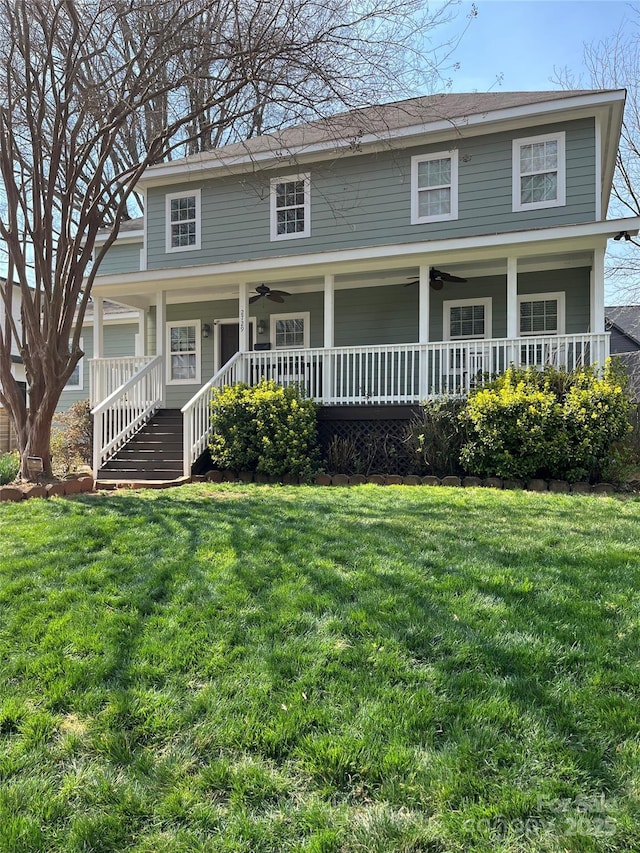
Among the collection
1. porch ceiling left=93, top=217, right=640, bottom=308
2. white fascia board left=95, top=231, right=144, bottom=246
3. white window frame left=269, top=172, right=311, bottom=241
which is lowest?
porch ceiling left=93, top=217, right=640, bottom=308

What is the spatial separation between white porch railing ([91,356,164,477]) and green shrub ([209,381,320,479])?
1923mm

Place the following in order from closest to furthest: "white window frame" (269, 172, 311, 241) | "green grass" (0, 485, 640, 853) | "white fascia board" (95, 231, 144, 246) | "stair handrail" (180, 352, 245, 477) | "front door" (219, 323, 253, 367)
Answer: "green grass" (0, 485, 640, 853) < "stair handrail" (180, 352, 245, 477) < "white window frame" (269, 172, 311, 241) < "front door" (219, 323, 253, 367) < "white fascia board" (95, 231, 144, 246)

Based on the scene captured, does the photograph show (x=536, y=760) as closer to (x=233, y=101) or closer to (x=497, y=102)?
(x=233, y=101)

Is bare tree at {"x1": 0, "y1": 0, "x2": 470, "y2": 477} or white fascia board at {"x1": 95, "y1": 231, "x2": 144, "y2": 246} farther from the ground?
white fascia board at {"x1": 95, "y1": 231, "x2": 144, "y2": 246}

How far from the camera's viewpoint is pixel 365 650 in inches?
109

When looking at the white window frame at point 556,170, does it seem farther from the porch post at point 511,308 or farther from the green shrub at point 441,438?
the green shrub at point 441,438

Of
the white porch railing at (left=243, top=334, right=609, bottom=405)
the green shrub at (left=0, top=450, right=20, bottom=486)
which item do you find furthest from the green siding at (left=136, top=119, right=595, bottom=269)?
the green shrub at (left=0, top=450, right=20, bottom=486)

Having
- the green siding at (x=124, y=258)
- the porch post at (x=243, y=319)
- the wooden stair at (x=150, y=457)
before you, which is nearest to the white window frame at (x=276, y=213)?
the porch post at (x=243, y=319)

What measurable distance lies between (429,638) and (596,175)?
10475 millimetres

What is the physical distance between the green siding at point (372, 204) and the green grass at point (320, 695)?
27.4 ft

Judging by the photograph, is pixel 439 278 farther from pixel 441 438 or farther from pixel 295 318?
pixel 441 438

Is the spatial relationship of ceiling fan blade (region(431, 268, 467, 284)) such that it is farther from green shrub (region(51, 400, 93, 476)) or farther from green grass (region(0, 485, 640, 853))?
green shrub (region(51, 400, 93, 476))

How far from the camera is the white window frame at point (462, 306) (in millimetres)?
11836

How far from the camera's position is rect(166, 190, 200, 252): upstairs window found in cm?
1345
